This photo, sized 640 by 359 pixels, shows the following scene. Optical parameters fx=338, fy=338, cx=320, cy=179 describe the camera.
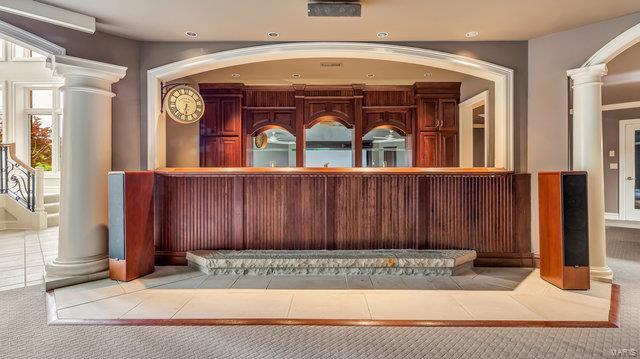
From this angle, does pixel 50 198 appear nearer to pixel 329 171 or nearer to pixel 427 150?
→ pixel 329 171

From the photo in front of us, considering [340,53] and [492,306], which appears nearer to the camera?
[492,306]

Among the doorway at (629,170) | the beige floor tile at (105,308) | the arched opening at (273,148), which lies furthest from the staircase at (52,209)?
the doorway at (629,170)

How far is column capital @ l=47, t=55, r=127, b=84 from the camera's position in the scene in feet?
10.5

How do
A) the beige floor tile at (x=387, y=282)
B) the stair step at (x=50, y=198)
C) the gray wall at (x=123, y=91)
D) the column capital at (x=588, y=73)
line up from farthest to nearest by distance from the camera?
the stair step at (x=50, y=198)
the gray wall at (x=123, y=91)
the column capital at (x=588, y=73)
the beige floor tile at (x=387, y=282)

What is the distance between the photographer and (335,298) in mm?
2930

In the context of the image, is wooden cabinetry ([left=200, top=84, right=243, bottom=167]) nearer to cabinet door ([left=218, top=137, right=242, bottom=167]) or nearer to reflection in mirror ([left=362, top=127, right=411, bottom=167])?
cabinet door ([left=218, top=137, right=242, bottom=167])

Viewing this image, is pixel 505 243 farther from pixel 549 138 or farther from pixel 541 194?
pixel 549 138

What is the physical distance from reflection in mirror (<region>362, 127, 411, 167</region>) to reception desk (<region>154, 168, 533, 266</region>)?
2651 mm

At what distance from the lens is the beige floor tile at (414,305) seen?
101 inches

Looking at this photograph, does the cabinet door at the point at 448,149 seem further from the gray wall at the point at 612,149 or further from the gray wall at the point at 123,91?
the gray wall at the point at 123,91

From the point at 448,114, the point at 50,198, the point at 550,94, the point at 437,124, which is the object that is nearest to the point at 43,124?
the point at 50,198

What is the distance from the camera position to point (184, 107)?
13.4 ft

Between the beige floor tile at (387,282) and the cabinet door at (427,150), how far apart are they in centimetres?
303

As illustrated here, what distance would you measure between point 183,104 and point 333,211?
7.24 ft
